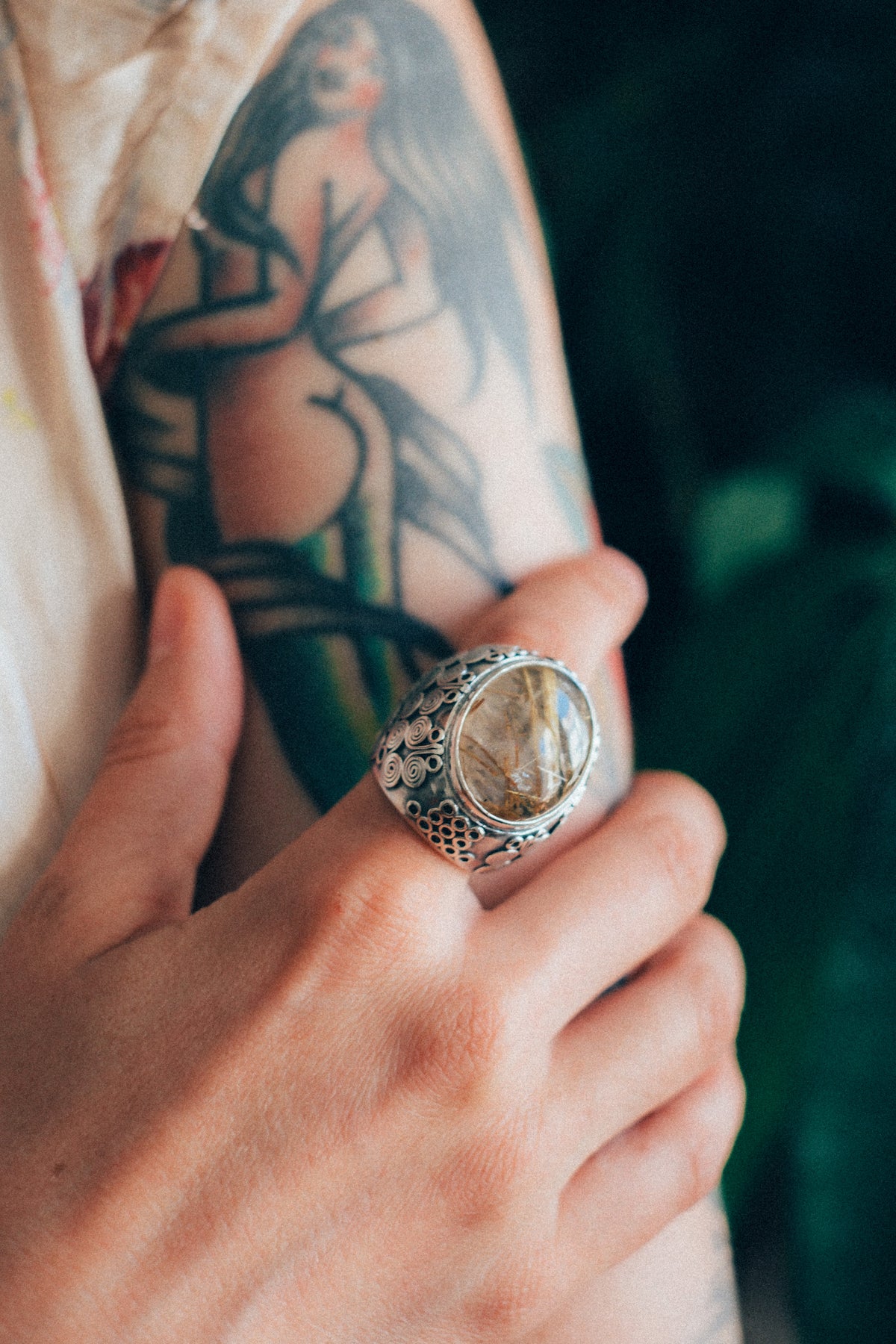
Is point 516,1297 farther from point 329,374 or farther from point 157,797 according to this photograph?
point 329,374

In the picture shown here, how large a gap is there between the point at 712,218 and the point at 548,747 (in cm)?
90

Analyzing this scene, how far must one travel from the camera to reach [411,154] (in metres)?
0.62

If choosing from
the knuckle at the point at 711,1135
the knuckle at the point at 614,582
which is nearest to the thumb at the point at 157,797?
the knuckle at the point at 614,582

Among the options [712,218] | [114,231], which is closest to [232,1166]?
[114,231]

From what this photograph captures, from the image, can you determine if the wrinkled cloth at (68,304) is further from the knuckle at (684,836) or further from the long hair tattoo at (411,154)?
the knuckle at (684,836)

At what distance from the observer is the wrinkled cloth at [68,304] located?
55 centimetres

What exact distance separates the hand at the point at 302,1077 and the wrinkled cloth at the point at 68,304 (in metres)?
0.05

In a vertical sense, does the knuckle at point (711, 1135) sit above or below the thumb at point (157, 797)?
below

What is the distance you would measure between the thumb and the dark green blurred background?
0.64 m

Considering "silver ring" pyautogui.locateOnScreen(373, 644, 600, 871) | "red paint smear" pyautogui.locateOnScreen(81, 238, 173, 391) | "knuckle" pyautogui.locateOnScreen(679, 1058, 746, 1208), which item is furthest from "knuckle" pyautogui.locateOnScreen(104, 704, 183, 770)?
"knuckle" pyautogui.locateOnScreen(679, 1058, 746, 1208)

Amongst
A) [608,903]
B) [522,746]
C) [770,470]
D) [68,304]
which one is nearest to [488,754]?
[522,746]

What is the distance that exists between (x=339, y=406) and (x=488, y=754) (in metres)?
0.26

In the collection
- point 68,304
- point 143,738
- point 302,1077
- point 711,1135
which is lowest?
point 711,1135

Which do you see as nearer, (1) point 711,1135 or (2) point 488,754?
(2) point 488,754
